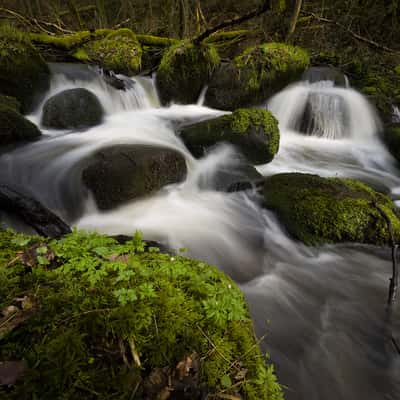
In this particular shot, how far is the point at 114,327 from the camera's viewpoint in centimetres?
100

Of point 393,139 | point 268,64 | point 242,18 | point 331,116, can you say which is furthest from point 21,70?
point 393,139

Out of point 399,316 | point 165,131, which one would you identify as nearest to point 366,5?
point 165,131

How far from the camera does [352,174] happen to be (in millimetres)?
6168

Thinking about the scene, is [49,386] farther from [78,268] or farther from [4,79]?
[4,79]

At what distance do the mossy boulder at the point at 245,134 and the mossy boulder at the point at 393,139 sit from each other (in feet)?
12.8

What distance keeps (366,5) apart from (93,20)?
15.6 meters

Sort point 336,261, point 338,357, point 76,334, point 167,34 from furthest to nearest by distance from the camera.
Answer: point 167,34 → point 336,261 → point 338,357 → point 76,334

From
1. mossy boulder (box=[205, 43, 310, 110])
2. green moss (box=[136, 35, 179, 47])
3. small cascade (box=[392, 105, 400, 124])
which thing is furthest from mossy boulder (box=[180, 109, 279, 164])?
green moss (box=[136, 35, 179, 47])

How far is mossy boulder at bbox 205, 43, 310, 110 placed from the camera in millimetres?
8086

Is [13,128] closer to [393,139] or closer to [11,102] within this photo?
[11,102]

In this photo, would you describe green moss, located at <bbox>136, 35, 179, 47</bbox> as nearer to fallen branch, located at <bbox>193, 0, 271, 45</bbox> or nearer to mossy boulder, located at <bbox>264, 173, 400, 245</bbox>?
fallen branch, located at <bbox>193, 0, 271, 45</bbox>

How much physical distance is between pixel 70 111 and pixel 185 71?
4.10 meters

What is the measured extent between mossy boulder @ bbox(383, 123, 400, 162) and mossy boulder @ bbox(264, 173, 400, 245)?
12.9 ft

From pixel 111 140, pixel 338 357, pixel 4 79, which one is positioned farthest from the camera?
pixel 4 79
